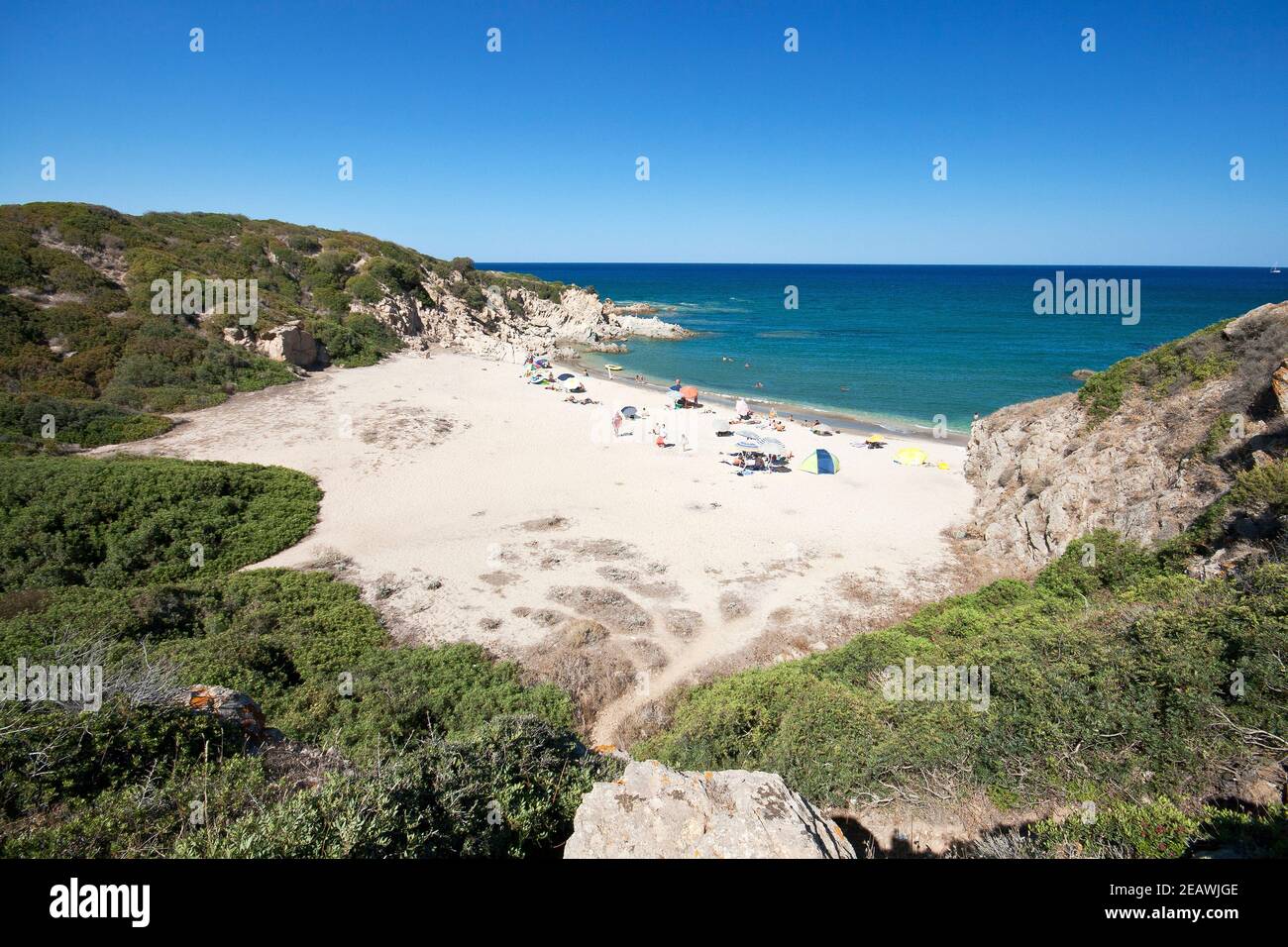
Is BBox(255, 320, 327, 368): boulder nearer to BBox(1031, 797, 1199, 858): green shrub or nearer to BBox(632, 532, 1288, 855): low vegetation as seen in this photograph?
BBox(632, 532, 1288, 855): low vegetation

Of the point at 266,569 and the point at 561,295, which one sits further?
the point at 561,295

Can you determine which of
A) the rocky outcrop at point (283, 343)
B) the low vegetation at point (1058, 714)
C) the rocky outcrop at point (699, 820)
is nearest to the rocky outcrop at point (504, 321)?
the rocky outcrop at point (283, 343)

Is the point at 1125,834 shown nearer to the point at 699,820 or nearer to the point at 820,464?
the point at 699,820

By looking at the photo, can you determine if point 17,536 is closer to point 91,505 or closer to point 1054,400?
point 91,505

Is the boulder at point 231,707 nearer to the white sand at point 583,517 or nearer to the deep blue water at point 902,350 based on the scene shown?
the white sand at point 583,517

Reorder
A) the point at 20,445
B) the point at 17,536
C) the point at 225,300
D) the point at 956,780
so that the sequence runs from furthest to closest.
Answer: the point at 225,300 → the point at 20,445 → the point at 17,536 → the point at 956,780
